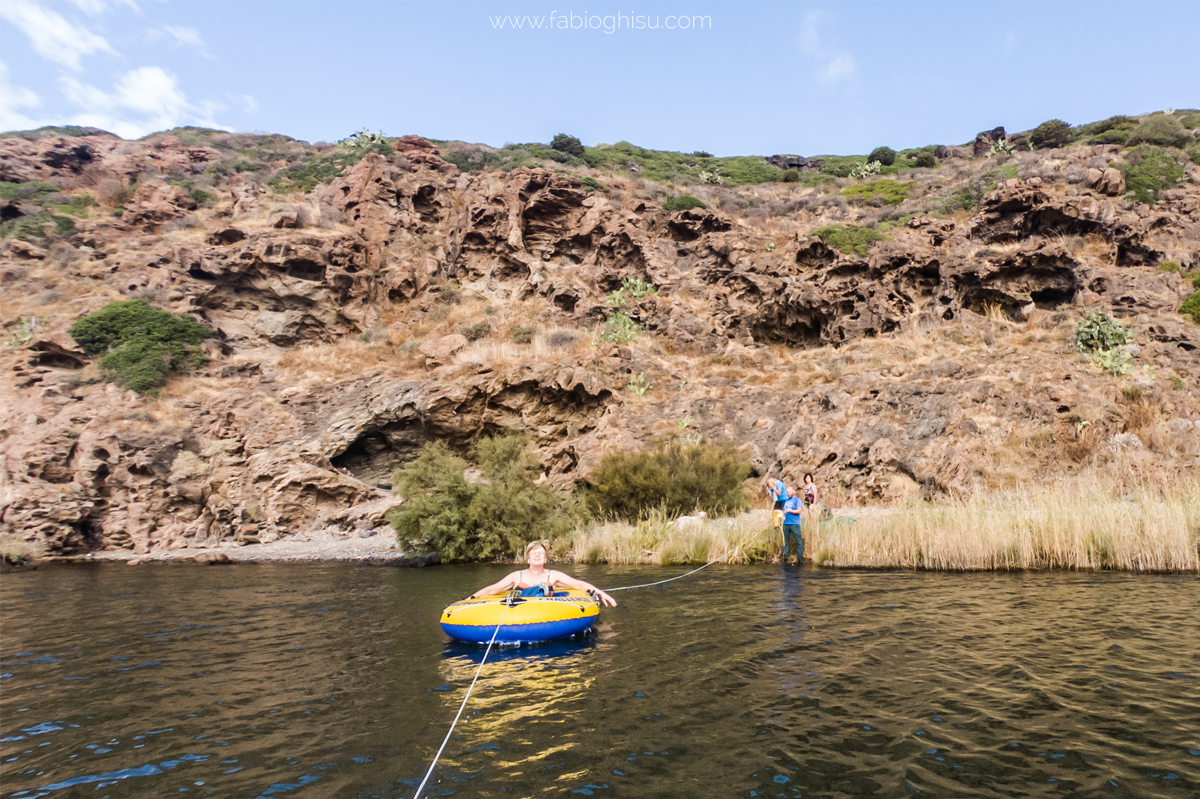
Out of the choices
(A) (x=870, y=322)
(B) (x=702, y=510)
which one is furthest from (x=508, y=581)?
(A) (x=870, y=322)

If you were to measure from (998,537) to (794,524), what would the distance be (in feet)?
12.3

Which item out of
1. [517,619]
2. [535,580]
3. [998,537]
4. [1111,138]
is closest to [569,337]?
[998,537]

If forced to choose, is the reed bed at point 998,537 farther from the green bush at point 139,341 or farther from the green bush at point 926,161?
the green bush at point 926,161

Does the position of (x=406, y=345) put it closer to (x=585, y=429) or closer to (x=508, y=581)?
(x=585, y=429)

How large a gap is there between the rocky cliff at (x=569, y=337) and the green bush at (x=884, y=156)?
1093 centimetres

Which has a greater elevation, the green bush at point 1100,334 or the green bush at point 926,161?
the green bush at point 926,161

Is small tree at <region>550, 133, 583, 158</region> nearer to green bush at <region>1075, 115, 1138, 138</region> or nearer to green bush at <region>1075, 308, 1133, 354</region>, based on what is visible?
green bush at <region>1075, 115, 1138, 138</region>

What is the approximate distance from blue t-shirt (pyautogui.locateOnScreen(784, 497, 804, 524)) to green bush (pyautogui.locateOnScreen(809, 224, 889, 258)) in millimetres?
17607

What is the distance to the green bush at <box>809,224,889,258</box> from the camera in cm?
2864

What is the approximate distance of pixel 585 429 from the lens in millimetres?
24578

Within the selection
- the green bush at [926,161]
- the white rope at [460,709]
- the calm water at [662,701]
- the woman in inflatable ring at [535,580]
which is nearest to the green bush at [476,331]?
the calm water at [662,701]

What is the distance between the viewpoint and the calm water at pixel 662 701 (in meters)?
4.18

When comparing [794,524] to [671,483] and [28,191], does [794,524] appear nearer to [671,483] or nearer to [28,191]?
[671,483]

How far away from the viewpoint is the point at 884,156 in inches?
1953
